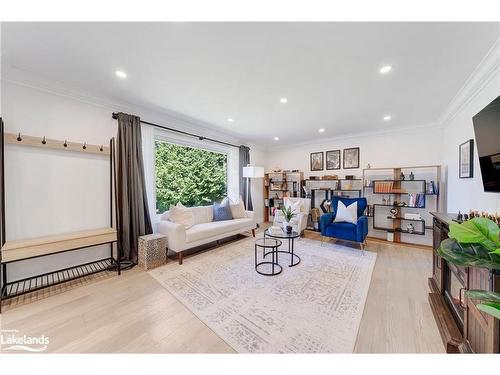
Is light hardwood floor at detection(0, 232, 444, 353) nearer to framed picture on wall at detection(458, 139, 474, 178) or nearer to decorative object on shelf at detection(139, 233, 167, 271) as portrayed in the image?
decorative object on shelf at detection(139, 233, 167, 271)

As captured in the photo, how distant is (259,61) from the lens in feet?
6.08

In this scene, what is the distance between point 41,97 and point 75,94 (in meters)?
0.32

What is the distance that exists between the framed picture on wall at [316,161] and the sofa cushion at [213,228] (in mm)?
2373

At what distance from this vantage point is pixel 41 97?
2256mm

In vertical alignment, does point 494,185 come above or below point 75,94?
below

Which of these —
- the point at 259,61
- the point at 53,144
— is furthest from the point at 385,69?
the point at 53,144

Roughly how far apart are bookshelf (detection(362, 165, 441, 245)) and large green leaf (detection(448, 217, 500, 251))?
→ 349 centimetres

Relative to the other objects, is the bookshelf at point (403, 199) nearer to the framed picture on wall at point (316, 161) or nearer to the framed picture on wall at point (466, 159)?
the framed picture on wall at point (466, 159)

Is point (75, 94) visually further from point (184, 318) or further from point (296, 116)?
point (296, 116)

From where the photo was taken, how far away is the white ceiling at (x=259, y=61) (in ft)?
4.82

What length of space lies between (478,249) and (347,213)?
2.86m

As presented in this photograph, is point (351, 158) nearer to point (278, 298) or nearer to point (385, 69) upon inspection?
point (385, 69)

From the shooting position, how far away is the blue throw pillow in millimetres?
3963
